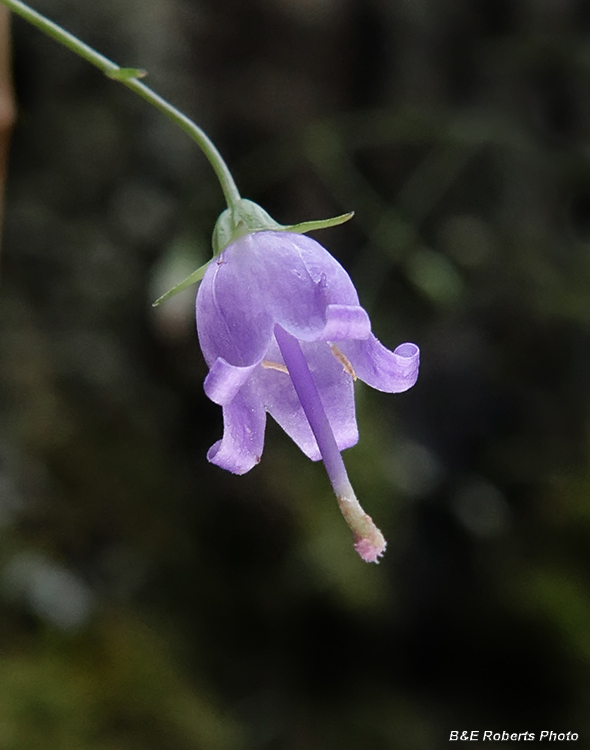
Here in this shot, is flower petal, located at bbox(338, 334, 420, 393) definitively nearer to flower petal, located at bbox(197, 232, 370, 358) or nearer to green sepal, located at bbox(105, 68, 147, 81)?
flower petal, located at bbox(197, 232, 370, 358)

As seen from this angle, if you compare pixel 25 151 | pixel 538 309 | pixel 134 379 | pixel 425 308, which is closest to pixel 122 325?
pixel 134 379

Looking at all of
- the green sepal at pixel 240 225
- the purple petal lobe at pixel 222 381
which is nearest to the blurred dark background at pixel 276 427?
the green sepal at pixel 240 225

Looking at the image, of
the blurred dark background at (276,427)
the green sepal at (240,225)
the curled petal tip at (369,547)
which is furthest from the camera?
the blurred dark background at (276,427)

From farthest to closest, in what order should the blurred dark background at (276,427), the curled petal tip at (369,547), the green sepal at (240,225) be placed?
1. the blurred dark background at (276,427)
2. the green sepal at (240,225)
3. the curled petal tip at (369,547)

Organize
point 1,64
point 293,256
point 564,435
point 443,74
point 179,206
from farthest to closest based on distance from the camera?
point 443,74 < point 564,435 < point 179,206 < point 1,64 < point 293,256

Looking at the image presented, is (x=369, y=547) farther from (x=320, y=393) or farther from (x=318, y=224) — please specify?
(x=318, y=224)

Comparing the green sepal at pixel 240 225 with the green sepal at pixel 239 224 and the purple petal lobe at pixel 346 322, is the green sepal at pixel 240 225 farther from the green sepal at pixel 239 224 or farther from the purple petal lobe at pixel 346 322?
the purple petal lobe at pixel 346 322

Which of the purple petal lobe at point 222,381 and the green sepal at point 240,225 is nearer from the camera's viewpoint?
the purple petal lobe at point 222,381

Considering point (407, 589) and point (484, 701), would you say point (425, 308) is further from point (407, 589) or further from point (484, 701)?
point (484, 701)
